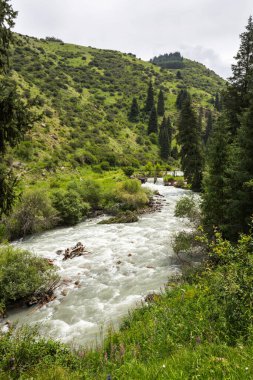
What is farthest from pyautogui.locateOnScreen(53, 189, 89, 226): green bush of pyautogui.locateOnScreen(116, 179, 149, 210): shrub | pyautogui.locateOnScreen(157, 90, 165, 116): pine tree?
pyautogui.locateOnScreen(157, 90, 165, 116): pine tree

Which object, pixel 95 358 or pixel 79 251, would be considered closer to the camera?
pixel 95 358

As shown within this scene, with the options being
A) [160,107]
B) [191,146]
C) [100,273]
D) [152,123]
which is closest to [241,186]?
[100,273]

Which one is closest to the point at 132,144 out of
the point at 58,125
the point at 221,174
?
the point at 58,125

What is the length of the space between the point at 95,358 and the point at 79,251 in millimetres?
12475

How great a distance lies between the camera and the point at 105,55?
131 meters

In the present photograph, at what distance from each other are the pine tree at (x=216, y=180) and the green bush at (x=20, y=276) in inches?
370

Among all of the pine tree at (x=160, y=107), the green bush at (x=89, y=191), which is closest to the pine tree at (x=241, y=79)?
the green bush at (x=89, y=191)

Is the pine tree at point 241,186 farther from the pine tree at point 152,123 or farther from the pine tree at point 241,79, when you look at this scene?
the pine tree at point 152,123

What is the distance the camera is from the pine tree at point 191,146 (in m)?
42.2

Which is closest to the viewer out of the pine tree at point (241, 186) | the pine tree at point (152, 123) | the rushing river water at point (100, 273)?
the rushing river water at point (100, 273)

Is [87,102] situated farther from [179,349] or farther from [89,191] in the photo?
[179,349]

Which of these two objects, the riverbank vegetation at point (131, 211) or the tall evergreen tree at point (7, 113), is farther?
the tall evergreen tree at point (7, 113)

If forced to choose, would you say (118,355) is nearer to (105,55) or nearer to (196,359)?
(196,359)

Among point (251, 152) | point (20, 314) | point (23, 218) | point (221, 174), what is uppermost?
point (251, 152)
